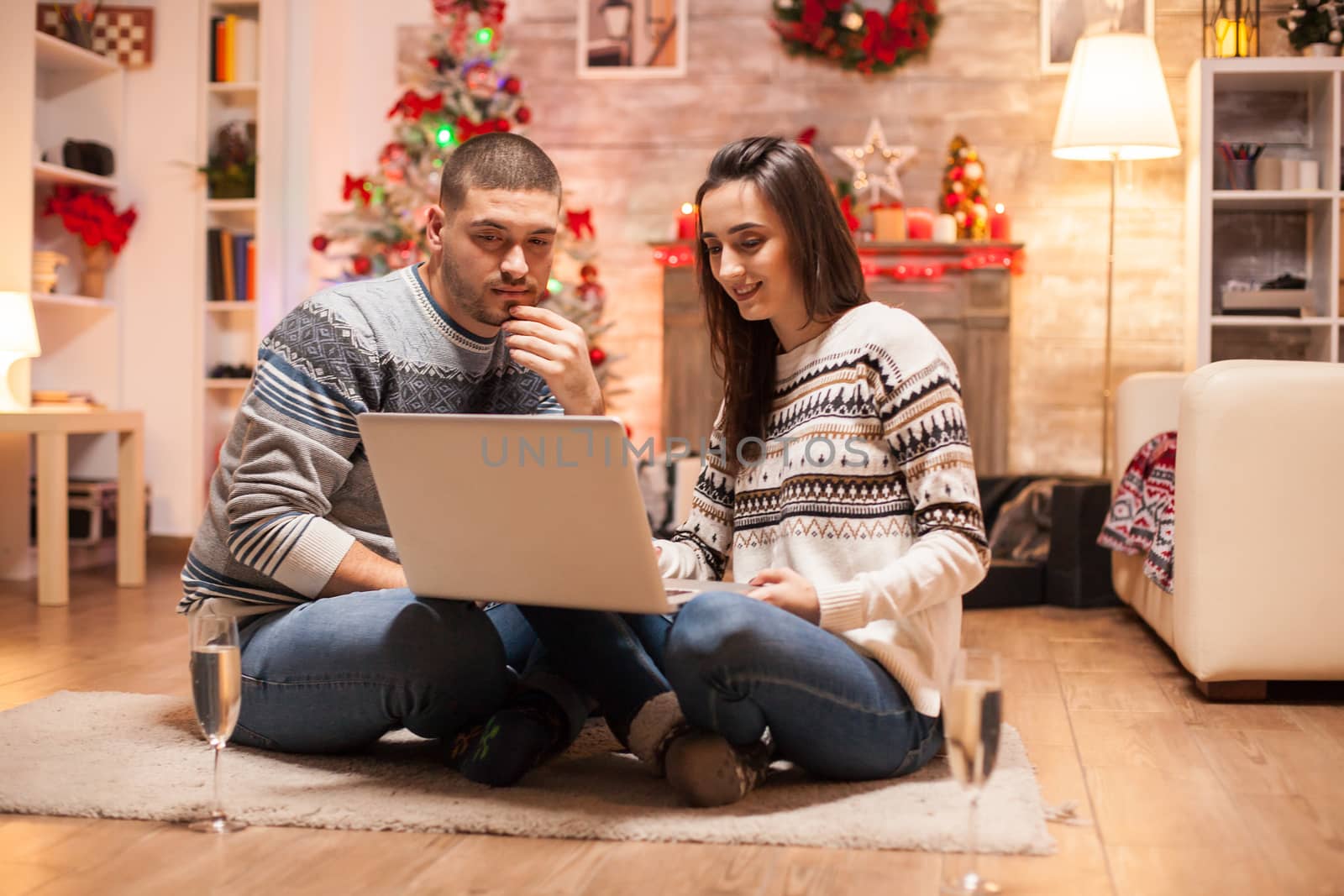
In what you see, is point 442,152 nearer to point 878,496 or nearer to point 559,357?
point 559,357

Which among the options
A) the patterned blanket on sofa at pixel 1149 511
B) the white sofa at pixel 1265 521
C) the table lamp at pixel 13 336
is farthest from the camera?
the table lamp at pixel 13 336

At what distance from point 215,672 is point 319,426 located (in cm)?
46

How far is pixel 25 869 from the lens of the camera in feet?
4.96

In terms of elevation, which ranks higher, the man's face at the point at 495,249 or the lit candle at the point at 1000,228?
the lit candle at the point at 1000,228

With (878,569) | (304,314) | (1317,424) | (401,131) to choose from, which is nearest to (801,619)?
(878,569)

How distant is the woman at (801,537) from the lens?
1.65 m

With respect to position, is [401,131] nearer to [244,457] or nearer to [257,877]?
[244,457]

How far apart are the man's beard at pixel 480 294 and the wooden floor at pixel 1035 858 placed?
2.45 ft

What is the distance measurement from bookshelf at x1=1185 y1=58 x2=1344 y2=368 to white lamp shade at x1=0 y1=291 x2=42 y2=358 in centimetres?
375

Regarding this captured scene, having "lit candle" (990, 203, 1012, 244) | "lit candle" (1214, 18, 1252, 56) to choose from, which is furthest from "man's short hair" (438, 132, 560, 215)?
"lit candle" (1214, 18, 1252, 56)

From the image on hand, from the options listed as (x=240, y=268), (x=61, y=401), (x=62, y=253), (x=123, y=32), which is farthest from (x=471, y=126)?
(x=61, y=401)

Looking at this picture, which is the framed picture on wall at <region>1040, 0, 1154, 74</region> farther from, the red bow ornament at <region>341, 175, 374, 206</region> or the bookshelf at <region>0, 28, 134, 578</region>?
the bookshelf at <region>0, 28, 134, 578</region>

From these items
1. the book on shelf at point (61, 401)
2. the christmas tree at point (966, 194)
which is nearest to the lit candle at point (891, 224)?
the christmas tree at point (966, 194)

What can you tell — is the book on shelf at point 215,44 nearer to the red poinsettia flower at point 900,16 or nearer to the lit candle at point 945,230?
the red poinsettia flower at point 900,16
